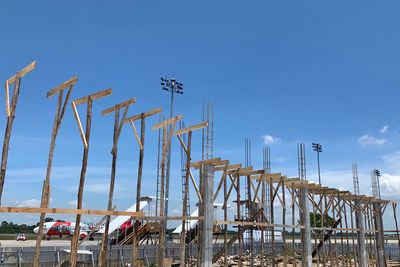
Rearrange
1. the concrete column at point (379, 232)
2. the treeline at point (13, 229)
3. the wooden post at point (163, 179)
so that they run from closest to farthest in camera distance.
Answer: the wooden post at point (163, 179) → the concrete column at point (379, 232) → the treeline at point (13, 229)

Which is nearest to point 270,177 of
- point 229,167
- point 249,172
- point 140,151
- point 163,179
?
point 249,172

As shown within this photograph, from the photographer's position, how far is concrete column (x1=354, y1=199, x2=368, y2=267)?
28.2 m

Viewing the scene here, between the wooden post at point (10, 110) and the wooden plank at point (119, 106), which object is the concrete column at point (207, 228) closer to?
the wooden plank at point (119, 106)

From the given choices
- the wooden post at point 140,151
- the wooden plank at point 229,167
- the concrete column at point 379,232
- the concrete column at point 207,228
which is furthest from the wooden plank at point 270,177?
the concrete column at point 379,232

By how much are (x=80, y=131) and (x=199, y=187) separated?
21.6 ft

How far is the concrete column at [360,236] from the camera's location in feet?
92.5

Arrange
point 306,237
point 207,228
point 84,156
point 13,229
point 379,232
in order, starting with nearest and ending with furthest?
point 84,156 < point 207,228 < point 306,237 < point 379,232 < point 13,229

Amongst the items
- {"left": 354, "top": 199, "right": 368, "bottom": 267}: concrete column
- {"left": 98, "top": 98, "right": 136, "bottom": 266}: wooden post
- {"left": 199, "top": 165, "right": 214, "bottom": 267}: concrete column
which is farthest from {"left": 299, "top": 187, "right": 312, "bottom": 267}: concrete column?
{"left": 98, "top": 98, "right": 136, "bottom": 266}: wooden post

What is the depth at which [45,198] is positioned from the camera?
10820 millimetres

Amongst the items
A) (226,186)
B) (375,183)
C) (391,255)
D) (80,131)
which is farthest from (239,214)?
(391,255)

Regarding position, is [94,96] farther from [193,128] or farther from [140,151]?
[193,128]

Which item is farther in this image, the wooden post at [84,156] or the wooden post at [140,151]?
the wooden post at [140,151]

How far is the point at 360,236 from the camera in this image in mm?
28562

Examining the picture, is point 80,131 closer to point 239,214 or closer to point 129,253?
point 239,214
